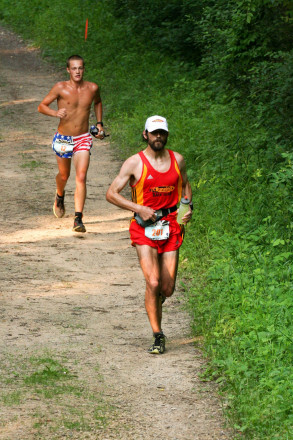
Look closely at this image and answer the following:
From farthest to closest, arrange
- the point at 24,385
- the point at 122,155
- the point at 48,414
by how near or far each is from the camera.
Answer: the point at 122,155, the point at 24,385, the point at 48,414

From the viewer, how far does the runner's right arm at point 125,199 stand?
20.7 ft

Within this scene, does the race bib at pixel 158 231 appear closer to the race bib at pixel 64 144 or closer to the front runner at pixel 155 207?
the front runner at pixel 155 207

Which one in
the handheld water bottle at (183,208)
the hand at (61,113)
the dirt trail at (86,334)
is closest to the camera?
the dirt trail at (86,334)

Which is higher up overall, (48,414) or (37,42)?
(37,42)

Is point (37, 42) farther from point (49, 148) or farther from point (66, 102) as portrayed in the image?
point (66, 102)

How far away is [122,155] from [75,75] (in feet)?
14.3

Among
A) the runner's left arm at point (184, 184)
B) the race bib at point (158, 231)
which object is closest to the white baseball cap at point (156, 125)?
the runner's left arm at point (184, 184)

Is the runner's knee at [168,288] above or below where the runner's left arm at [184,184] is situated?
below

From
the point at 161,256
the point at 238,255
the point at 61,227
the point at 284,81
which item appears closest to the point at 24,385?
the point at 161,256

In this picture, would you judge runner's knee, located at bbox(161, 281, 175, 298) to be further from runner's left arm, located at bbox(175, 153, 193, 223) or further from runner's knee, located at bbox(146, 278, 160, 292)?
runner's left arm, located at bbox(175, 153, 193, 223)

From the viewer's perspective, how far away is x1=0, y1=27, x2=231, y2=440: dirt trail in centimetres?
532

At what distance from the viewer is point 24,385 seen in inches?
228

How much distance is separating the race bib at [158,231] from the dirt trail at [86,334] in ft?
3.37

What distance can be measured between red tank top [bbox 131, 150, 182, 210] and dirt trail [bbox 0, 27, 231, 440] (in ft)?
4.33
